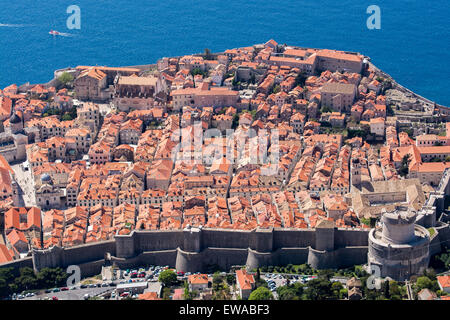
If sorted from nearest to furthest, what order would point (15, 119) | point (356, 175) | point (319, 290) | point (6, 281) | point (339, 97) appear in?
1. point (319, 290)
2. point (6, 281)
3. point (356, 175)
4. point (15, 119)
5. point (339, 97)

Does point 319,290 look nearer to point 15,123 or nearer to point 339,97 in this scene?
point 339,97

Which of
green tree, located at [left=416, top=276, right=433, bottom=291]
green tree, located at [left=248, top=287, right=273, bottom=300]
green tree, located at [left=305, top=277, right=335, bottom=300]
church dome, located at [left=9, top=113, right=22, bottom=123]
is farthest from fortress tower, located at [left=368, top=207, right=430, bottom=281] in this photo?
church dome, located at [left=9, top=113, right=22, bottom=123]

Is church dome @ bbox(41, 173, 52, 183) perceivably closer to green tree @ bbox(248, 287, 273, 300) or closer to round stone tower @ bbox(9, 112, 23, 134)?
round stone tower @ bbox(9, 112, 23, 134)

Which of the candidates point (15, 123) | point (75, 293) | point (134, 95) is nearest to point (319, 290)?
point (75, 293)

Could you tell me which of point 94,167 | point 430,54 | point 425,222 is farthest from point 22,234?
point 430,54

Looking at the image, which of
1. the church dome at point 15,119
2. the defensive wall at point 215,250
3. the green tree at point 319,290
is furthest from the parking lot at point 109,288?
the church dome at point 15,119

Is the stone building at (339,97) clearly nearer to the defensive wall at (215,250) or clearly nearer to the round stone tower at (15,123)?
the defensive wall at (215,250)

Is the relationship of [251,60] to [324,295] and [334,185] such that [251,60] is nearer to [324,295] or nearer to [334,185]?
[334,185]
